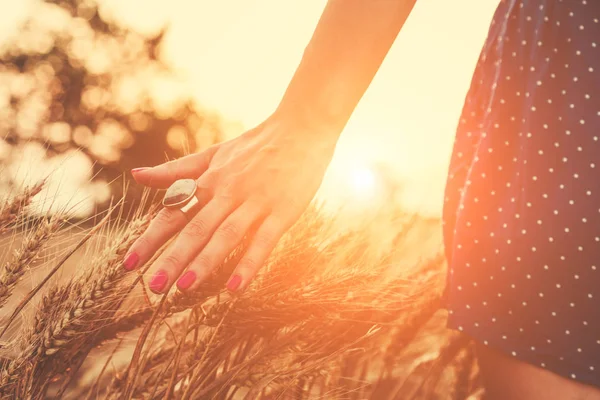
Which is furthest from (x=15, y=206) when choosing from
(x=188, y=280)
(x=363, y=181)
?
(x=363, y=181)

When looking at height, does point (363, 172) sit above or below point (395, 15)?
below

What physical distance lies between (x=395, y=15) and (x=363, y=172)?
1.19 m

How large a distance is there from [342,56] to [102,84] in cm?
1079

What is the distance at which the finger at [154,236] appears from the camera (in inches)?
30.6

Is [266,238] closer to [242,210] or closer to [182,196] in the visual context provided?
[242,210]

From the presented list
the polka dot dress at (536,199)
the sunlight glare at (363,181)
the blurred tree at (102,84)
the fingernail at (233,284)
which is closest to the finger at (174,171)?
the fingernail at (233,284)

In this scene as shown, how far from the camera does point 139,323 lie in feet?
3.42

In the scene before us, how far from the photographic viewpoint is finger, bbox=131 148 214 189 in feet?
2.86

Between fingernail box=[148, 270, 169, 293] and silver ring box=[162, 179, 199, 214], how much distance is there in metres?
0.13

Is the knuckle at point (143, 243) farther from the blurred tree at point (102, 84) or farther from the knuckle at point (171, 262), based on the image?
the blurred tree at point (102, 84)

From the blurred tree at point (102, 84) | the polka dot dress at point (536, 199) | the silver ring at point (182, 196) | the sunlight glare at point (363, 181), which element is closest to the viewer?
the polka dot dress at point (536, 199)

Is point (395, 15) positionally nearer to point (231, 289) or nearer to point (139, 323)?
point (231, 289)

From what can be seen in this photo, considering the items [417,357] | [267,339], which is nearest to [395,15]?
[267,339]

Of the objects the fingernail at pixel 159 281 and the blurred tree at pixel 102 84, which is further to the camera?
the blurred tree at pixel 102 84
